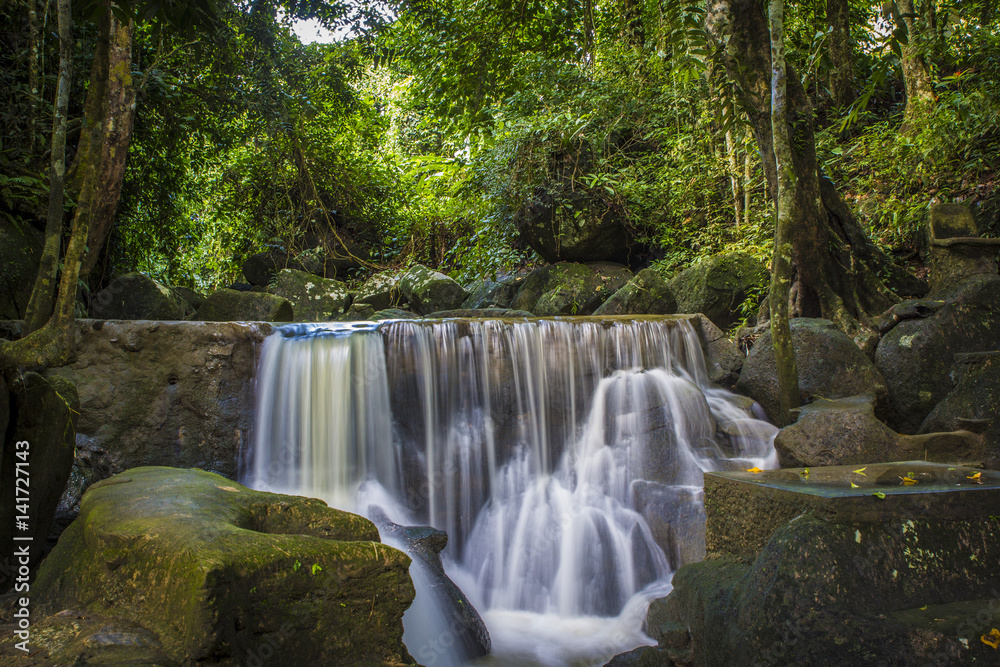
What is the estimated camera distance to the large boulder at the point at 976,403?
473 cm

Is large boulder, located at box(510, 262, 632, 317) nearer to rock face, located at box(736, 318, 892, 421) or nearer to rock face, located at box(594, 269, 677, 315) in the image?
rock face, located at box(594, 269, 677, 315)

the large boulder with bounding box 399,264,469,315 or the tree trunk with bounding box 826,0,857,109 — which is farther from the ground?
the tree trunk with bounding box 826,0,857,109

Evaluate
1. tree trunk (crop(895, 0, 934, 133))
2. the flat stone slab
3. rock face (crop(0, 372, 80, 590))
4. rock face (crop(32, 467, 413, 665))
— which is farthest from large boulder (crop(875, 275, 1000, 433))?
rock face (crop(0, 372, 80, 590))

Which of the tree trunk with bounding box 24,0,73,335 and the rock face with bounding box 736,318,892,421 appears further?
the rock face with bounding box 736,318,892,421

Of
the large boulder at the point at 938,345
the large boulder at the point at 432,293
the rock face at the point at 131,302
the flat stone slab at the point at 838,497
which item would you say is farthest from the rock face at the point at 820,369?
the rock face at the point at 131,302

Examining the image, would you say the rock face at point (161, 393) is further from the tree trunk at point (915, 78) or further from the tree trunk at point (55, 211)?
the tree trunk at point (915, 78)

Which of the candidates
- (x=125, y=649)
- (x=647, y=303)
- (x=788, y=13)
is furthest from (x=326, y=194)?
(x=125, y=649)

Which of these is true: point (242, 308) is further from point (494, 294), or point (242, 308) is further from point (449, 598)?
point (449, 598)

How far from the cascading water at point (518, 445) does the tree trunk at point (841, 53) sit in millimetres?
7971

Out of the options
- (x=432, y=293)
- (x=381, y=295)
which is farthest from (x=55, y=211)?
(x=381, y=295)

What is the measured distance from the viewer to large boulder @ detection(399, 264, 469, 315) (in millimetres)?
10578

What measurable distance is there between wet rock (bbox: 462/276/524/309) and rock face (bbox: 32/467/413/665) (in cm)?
819

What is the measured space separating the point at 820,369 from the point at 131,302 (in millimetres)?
8191

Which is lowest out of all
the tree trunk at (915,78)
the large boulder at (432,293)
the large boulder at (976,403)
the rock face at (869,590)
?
the rock face at (869,590)
